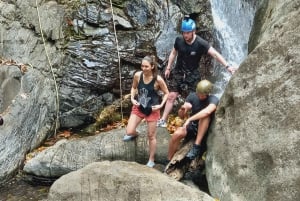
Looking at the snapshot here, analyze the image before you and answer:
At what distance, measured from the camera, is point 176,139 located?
7020 mm

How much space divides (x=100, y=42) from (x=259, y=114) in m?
5.16

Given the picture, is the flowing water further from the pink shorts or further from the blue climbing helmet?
the blue climbing helmet

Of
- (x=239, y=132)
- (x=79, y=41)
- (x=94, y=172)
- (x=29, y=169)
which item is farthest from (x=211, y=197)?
(x=79, y=41)

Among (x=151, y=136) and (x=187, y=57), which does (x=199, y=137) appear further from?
(x=187, y=57)

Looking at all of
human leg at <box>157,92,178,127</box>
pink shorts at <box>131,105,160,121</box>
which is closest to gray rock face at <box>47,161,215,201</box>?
pink shorts at <box>131,105,160,121</box>

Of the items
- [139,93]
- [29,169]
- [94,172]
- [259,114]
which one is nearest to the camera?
[259,114]

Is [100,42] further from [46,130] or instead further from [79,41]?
[46,130]

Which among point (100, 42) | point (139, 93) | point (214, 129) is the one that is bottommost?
point (214, 129)

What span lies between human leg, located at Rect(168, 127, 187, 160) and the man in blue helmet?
34.0 inches

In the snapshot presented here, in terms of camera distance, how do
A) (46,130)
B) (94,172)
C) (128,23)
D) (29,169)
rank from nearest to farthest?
(94,172) < (29,169) < (46,130) < (128,23)

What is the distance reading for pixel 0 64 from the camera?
32.2 ft

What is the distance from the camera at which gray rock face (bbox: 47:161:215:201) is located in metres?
6.13

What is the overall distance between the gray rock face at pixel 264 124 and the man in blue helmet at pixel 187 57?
82cm

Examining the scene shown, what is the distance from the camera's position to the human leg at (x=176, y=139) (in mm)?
6926
